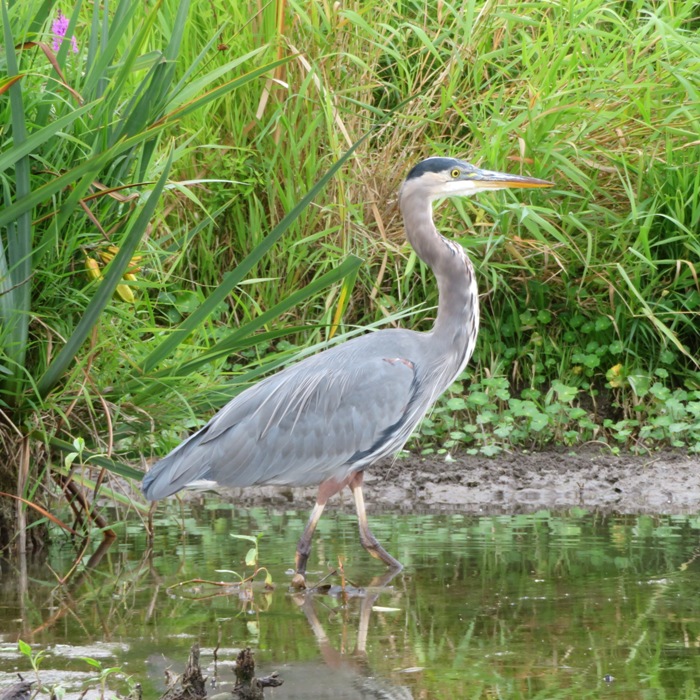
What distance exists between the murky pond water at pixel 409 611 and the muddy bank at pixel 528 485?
0.28 m

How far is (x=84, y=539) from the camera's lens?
16.5ft

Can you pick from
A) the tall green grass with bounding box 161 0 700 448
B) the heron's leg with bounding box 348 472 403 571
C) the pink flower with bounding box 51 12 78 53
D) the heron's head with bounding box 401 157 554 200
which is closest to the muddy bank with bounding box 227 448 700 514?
the tall green grass with bounding box 161 0 700 448

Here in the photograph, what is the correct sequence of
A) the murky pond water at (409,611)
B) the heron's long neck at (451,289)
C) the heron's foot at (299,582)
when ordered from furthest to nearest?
the heron's long neck at (451,289) < the heron's foot at (299,582) < the murky pond water at (409,611)

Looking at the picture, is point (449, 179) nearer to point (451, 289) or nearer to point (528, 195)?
point (451, 289)

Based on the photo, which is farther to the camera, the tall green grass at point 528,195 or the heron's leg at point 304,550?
the tall green grass at point 528,195

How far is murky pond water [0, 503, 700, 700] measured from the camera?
11.0ft

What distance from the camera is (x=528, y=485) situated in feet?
19.8

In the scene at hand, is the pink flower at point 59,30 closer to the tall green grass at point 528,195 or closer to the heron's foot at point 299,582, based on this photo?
the tall green grass at point 528,195

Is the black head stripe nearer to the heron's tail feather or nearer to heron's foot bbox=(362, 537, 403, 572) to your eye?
the heron's tail feather

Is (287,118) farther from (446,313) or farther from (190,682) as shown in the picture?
(190,682)

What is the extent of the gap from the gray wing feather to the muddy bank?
0.96 m

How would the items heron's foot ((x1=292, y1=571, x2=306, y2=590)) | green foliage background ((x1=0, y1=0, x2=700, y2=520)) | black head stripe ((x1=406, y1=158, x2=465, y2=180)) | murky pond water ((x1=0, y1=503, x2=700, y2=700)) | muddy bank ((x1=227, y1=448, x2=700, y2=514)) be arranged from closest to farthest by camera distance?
murky pond water ((x1=0, y1=503, x2=700, y2=700))
heron's foot ((x1=292, y1=571, x2=306, y2=590))
black head stripe ((x1=406, y1=158, x2=465, y2=180))
muddy bank ((x1=227, y1=448, x2=700, y2=514))
green foliage background ((x1=0, y1=0, x2=700, y2=520))

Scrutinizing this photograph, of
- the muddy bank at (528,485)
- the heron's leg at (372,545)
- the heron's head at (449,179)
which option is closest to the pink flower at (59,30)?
the heron's head at (449,179)

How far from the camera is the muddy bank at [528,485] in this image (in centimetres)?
587
